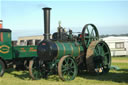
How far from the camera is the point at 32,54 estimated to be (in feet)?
38.3

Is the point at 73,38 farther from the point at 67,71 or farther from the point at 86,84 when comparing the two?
the point at 86,84

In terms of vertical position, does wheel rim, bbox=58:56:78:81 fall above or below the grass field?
above

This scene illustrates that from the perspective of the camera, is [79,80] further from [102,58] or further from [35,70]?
[102,58]

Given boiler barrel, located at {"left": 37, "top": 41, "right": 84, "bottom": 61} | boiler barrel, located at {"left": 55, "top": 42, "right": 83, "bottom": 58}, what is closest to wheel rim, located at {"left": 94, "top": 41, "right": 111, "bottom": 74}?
boiler barrel, located at {"left": 55, "top": 42, "right": 83, "bottom": 58}

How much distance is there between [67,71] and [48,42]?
1291 mm

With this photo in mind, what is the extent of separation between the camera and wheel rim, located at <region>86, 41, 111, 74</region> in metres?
9.12

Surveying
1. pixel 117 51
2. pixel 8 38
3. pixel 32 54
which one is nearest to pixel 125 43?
pixel 117 51

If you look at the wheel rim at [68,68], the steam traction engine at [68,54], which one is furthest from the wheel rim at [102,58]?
the wheel rim at [68,68]

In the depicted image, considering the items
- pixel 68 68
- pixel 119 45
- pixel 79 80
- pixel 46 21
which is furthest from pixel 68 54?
pixel 119 45

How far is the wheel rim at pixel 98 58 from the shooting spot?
9.12m

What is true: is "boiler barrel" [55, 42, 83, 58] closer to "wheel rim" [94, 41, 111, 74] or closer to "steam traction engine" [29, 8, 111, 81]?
"steam traction engine" [29, 8, 111, 81]

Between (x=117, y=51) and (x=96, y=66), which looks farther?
(x=117, y=51)

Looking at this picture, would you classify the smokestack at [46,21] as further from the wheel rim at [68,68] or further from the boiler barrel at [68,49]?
the wheel rim at [68,68]

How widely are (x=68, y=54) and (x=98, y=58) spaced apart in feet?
5.01
